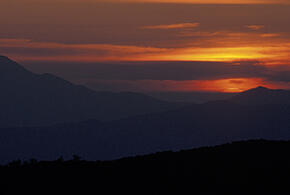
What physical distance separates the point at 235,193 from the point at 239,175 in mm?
2386

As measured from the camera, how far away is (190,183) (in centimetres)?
3319

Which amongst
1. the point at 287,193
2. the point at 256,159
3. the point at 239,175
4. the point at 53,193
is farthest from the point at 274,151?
the point at 53,193

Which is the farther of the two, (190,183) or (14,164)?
(14,164)

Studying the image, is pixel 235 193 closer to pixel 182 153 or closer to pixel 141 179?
pixel 141 179

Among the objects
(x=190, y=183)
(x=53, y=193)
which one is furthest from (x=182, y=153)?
(x=53, y=193)

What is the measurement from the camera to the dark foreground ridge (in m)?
32.6

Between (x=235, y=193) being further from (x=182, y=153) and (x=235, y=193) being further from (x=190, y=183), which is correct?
(x=182, y=153)

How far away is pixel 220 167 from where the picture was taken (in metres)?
35.0

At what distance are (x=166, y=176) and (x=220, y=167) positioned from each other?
2.82 metres

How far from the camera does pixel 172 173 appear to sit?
34.8 m

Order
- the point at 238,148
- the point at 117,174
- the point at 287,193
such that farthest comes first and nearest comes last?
the point at 238,148, the point at 117,174, the point at 287,193

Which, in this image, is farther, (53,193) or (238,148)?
(238,148)

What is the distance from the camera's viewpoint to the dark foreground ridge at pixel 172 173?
32.6 m

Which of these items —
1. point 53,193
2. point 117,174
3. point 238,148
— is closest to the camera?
point 53,193
